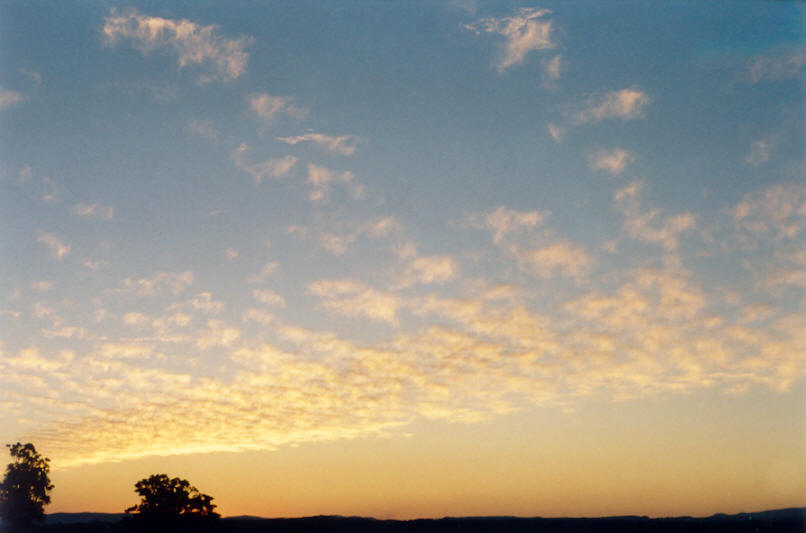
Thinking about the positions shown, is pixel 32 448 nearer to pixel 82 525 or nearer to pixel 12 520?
pixel 12 520

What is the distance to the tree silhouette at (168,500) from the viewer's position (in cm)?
8881

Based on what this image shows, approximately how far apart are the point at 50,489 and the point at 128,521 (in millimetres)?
33013

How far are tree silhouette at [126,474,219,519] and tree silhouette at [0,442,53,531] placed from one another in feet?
104

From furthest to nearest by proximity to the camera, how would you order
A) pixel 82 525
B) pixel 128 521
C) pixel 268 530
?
1. pixel 268 530
2. pixel 82 525
3. pixel 128 521

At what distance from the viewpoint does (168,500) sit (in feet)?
293

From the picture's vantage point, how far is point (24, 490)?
10869cm

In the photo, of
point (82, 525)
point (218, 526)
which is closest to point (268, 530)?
point (82, 525)

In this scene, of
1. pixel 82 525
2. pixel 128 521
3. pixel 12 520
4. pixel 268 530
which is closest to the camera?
pixel 128 521

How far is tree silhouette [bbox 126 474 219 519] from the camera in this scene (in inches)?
3497

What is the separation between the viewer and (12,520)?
351ft

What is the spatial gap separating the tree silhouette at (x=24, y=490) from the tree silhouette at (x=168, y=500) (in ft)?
104

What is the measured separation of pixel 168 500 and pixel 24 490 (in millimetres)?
37241

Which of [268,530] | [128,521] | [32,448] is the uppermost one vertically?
[32,448]

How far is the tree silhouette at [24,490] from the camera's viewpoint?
107 meters
